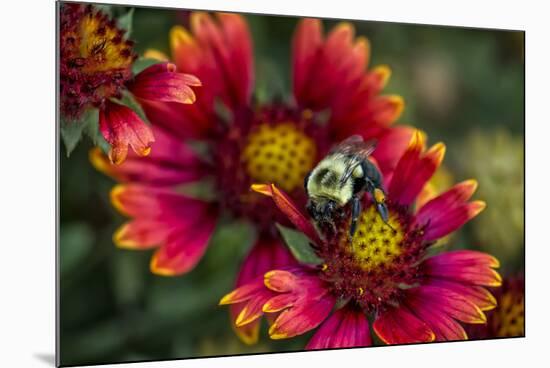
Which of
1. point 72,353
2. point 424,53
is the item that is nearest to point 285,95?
Answer: point 424,53

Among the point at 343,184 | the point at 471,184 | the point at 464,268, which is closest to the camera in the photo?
the point at 343,184

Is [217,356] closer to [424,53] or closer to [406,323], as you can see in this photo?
A: [406,323]

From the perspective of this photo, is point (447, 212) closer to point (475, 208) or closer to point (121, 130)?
point (475, 208)

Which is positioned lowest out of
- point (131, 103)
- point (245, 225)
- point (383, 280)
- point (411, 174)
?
point (383, 280)

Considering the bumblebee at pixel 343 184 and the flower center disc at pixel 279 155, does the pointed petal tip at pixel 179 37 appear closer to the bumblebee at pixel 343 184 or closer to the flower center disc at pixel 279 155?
the flower center disc at pixel 279 155

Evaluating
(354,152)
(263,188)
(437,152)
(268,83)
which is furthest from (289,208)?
(437,152)

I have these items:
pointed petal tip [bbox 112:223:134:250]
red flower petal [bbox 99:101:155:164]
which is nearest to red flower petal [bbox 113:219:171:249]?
pointed petal tip [bbox 112:223:134:250]

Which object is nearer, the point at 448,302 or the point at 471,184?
the point at 448,302
